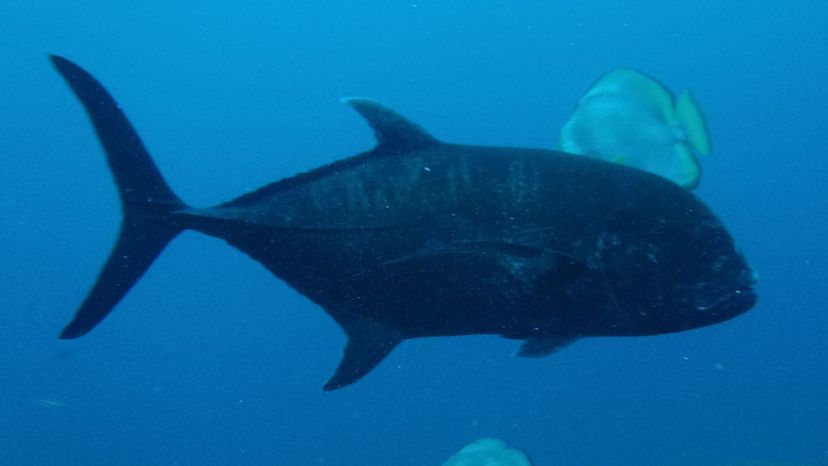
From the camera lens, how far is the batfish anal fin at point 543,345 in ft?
8.82

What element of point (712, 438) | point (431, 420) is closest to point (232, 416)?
point (431, 420)

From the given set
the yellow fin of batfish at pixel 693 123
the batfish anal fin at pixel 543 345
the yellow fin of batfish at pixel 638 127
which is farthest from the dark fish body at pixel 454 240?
the yellow fin of batfish at pixel 693 123

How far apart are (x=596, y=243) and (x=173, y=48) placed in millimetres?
44612

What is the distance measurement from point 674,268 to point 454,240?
785 millimetres

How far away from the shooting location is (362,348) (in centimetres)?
281

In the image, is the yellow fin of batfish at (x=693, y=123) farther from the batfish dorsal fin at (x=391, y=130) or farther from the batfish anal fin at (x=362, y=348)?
the batfish anal fin at (x=362, y=348)

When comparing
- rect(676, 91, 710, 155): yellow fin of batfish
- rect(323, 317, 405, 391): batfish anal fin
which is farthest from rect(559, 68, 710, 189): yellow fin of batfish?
rect(323, 317, 405, 391): batfish anal fin

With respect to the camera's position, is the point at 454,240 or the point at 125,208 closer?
the point at 454,240

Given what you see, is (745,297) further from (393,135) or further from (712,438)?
(712,438)

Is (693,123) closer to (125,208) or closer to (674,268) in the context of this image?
(674,268)

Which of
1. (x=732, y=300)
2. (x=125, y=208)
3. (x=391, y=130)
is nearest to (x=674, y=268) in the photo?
(x=732, y=300)

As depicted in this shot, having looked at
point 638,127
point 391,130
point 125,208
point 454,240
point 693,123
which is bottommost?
point 125,208

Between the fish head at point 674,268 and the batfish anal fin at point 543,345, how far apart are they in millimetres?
291

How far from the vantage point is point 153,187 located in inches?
114
